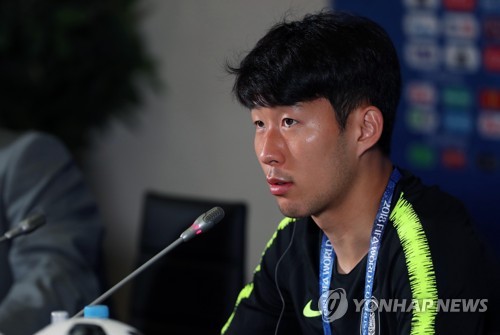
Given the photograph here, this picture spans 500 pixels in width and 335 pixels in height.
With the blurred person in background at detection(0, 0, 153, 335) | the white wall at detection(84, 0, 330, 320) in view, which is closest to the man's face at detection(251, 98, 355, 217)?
the blurred person in background at detection(0, 0, 153, 335)

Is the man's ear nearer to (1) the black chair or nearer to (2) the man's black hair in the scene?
(2) the man's black hair

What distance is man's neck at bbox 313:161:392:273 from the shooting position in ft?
5.88

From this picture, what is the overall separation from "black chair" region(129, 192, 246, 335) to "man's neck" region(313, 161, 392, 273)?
100 cm

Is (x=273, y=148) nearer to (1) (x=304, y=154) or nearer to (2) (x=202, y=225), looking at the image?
(1) (x=304, y=154)

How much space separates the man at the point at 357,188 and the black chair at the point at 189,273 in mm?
990

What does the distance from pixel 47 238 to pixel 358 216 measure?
1122 millimetres

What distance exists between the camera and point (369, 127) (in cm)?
178

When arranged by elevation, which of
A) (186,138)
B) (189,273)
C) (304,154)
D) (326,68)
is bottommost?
(189,273)

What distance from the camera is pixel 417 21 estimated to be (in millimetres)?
3760

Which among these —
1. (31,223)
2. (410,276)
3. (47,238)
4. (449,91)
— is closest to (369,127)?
(410,276)

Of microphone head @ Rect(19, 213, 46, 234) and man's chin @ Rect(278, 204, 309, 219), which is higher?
man's chin @ Rect(278, 204, 309, 219)

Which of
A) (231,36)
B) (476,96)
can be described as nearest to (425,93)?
(476,96)

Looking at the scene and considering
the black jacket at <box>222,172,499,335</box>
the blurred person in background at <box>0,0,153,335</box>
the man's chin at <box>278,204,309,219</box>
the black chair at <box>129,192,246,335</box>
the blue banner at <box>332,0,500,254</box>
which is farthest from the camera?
the blurred person in background at <box>0,0,153,335</box>

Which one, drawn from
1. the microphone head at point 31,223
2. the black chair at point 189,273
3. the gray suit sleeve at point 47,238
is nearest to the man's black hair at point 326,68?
the microphone head at point 31,223
